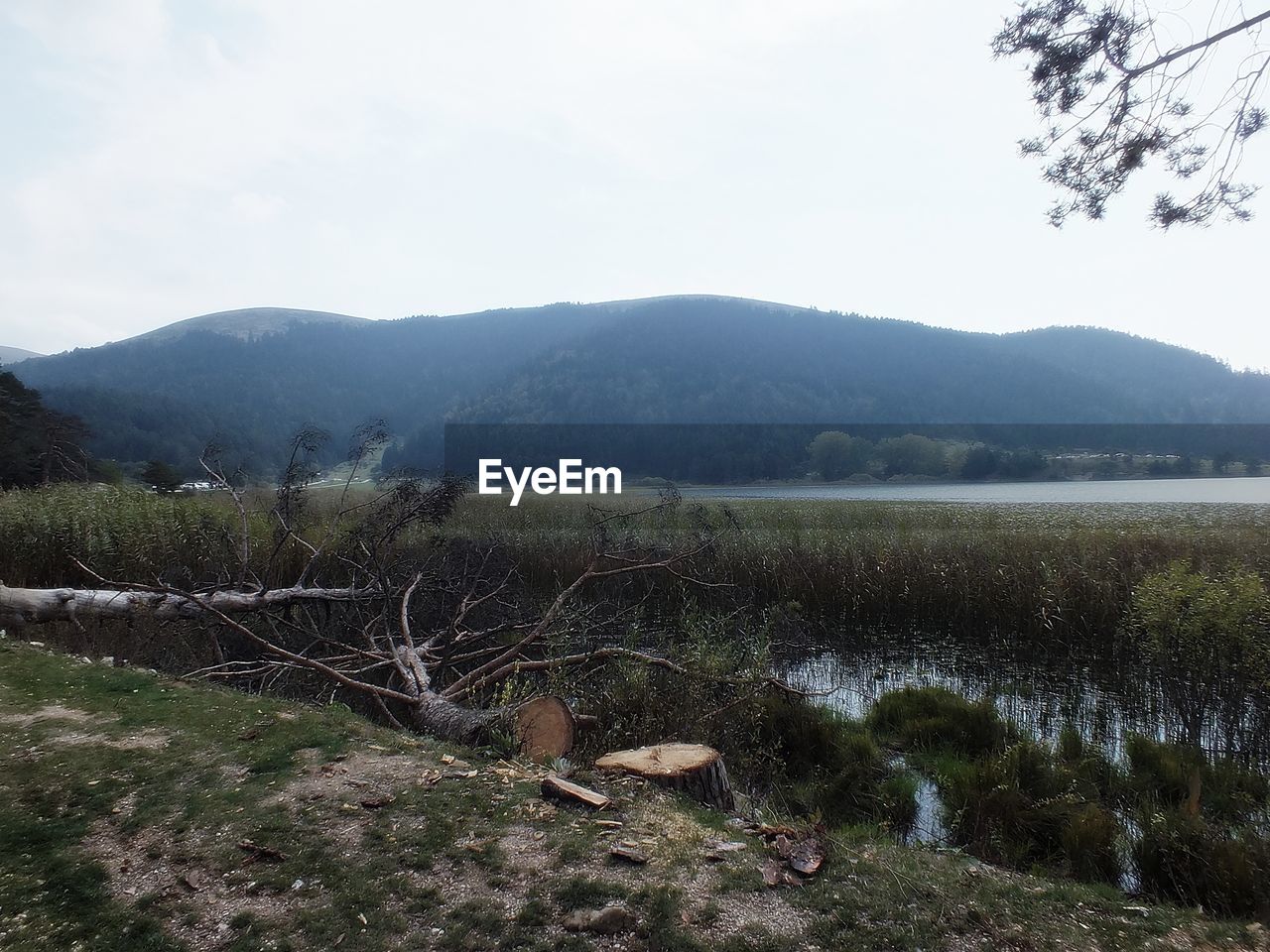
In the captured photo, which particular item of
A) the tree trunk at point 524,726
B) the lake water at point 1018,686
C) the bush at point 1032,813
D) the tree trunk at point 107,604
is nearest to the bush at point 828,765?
the lake water at point 1018,686

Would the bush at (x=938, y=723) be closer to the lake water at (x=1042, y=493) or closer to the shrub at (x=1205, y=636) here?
the shrub at (x=1205, y=636)

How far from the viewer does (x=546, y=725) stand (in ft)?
15.5

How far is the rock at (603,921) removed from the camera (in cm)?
235

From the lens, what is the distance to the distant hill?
390 feet

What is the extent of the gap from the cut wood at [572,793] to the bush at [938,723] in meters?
3.84

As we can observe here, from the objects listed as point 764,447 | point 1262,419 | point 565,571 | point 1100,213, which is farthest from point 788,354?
point 1100,213

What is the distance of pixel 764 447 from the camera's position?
56.0m

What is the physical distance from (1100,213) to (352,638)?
855cm

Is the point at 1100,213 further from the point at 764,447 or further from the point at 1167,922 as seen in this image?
the point at 764,447

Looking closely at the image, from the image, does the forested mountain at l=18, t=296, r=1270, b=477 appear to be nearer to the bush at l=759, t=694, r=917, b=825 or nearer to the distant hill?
the distant hill

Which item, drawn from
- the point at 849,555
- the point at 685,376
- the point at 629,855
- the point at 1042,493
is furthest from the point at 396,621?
the point at 685,376

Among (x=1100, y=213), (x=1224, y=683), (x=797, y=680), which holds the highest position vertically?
(x=1100, y=213)

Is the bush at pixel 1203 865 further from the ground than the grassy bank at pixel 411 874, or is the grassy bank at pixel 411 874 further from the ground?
the grassy bank at pixel 411 874

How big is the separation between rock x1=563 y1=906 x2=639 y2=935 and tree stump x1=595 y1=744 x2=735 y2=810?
4.59 feet
